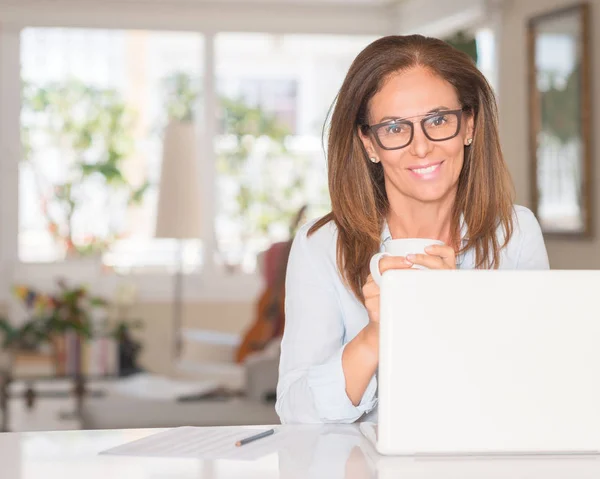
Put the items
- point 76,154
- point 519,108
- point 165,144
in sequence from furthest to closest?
point 76,154
point 165,144
point 519,108

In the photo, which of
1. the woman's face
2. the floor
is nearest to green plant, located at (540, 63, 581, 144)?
the floor

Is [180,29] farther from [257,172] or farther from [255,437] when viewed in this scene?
[255,437]

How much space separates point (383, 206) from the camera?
1.90m

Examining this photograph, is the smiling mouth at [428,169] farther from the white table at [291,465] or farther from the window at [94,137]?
the window at [94,137]

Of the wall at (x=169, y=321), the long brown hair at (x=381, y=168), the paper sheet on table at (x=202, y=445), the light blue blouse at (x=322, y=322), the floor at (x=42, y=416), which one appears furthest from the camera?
the wall at (x=169, y=321)

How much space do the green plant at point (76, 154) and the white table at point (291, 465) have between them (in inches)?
242

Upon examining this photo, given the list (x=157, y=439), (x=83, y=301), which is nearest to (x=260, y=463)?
(x=157, y=439)

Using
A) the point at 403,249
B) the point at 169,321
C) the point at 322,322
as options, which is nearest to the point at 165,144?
the point at 169,321

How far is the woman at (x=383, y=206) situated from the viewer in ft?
5.44

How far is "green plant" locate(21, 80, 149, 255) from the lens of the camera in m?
7.39

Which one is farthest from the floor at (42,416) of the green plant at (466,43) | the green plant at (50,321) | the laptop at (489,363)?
the laptop at (489,363)

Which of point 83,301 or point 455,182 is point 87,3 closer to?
point 83,301

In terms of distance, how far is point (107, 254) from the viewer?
7520 millimetres

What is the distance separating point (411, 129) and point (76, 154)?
600 cm
